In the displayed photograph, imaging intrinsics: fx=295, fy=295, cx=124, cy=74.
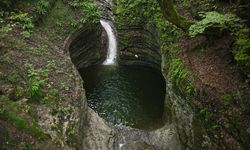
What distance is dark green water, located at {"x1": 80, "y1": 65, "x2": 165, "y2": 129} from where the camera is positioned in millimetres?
19344

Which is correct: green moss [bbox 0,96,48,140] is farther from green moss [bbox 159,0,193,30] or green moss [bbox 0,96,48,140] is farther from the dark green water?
green moss [bbox 159,0,193,30]

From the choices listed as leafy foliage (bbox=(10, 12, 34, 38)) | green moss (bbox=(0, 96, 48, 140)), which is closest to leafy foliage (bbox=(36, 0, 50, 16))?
leafy foliage (bbox=(10, 12, 34, 38))

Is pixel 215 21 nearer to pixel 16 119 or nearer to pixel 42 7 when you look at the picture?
pixel 16 119

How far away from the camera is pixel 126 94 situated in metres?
22.1

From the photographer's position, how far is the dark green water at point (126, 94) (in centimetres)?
1934

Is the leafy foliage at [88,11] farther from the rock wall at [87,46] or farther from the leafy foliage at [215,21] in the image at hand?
the leafy foliage at [215,21]

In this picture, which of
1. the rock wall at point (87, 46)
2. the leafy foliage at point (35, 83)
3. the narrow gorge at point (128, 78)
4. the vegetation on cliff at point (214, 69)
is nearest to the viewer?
the vegetation on cliff at point (214, 69)

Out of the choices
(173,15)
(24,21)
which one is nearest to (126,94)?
(173,15)

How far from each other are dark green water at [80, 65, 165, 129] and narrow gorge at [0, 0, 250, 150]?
Result: 2.9 inches

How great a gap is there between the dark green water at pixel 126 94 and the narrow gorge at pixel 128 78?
0.07m

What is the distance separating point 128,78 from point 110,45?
479cm

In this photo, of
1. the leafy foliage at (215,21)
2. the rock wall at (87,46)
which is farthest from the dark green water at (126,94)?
the leafy foliage at (215,21)

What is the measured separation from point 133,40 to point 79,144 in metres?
13.2

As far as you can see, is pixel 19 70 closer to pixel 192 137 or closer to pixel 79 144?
pixel 79 144
